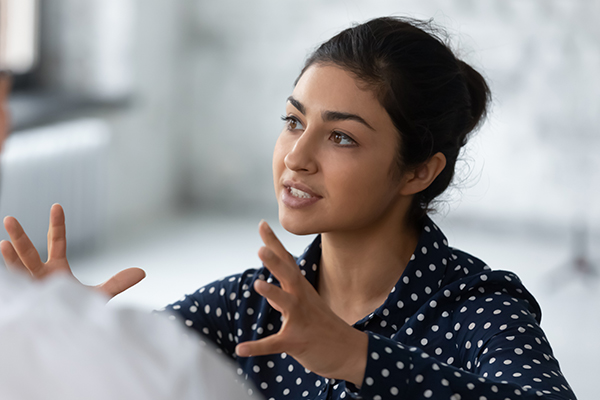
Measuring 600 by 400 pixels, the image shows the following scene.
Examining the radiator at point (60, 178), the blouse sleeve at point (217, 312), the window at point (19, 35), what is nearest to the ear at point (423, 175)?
the blouse sleeve at point (217, 312)

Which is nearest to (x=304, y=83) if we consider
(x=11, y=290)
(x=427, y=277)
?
(x=427, y=277)

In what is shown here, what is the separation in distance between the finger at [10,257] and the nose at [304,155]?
467 millimetres

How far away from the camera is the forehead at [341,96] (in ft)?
3.99

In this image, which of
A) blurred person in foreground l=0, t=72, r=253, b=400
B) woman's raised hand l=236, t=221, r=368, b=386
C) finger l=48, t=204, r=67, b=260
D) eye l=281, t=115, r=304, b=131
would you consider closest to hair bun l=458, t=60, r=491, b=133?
eye l=281, t=115, r=304, b=131

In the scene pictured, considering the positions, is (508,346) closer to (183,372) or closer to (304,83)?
(304,83)

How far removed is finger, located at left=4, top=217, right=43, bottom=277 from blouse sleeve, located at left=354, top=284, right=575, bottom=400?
0.54 meters

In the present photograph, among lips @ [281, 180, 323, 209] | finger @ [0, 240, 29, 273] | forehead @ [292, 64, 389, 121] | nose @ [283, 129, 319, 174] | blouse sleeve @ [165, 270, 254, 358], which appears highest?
forehead @ [292, 64, 389, 121]

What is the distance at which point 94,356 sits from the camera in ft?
1.53

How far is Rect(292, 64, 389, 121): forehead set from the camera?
3.99ft

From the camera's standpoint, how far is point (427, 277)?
1.23 m

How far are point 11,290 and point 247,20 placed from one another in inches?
188

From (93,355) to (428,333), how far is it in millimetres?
809

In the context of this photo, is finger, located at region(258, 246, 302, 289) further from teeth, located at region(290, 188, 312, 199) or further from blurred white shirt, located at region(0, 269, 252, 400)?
teeth, located at region(290, 188, 312, 199)

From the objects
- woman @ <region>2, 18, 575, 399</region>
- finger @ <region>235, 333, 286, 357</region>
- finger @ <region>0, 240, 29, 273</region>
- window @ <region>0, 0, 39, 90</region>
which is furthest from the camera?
window @ <region>0, 0, 39, 90</region>
